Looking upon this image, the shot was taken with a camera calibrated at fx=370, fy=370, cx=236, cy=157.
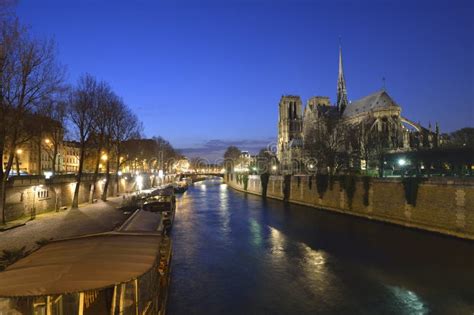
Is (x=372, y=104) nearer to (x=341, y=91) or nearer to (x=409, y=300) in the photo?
(x=341, y=91)

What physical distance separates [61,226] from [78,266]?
19.8 meters

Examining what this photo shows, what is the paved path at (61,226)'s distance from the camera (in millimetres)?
21311

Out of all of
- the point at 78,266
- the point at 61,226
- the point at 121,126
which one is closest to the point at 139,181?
the point at 121,126

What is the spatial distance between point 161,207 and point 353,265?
1987 cm

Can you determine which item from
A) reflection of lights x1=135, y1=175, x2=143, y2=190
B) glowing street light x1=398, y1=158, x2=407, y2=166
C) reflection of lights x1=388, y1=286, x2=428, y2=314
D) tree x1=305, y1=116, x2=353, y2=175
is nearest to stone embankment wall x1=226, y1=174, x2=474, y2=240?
tree x1=305, y1=116, x2=353, y2=175

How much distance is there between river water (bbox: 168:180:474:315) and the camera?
15.4 metres

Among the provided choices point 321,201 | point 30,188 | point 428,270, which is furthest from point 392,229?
point 30,188

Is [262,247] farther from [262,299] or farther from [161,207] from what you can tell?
[161,207]

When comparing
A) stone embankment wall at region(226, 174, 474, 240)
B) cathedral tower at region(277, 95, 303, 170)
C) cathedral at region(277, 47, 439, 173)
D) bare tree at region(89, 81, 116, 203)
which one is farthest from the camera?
cathedral tower at region(277, 95, 303, 170)

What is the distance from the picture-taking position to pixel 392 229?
103 ft

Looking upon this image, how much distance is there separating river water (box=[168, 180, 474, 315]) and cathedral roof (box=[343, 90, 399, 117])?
60.6 meters

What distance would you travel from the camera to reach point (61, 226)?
86.8 feet

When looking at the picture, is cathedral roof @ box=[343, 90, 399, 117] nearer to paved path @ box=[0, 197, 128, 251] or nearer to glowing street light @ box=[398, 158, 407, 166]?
glowing street light @ box=[398, 158, 407, 166]

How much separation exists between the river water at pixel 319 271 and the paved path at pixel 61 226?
586 centimetres
